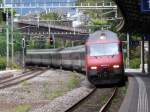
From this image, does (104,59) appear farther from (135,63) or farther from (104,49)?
(135,63)

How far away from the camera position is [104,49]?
34.1 metres

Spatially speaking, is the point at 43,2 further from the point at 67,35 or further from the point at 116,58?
the point at 67,35

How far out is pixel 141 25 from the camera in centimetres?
4797

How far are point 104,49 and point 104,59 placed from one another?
0.72 m

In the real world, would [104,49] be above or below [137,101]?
above

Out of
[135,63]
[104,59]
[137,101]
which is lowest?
[135,63]

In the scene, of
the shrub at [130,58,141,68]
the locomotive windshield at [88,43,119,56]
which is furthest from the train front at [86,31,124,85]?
the shrub at [130,58,141,68]

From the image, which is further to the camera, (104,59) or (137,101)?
(104,59)

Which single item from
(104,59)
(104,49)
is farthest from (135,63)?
(104,59)

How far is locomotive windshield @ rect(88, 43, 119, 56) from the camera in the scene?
3386 cm

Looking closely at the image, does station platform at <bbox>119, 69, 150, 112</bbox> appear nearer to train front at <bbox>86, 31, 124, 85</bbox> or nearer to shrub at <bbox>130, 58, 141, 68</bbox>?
train front at <bbox>86, 31, 124, 85</bbox>

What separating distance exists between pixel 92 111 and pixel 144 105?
205cm

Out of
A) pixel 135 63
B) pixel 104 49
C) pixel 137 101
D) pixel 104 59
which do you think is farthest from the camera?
pixel 135 63

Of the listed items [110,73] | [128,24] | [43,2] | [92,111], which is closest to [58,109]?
[92,111]
